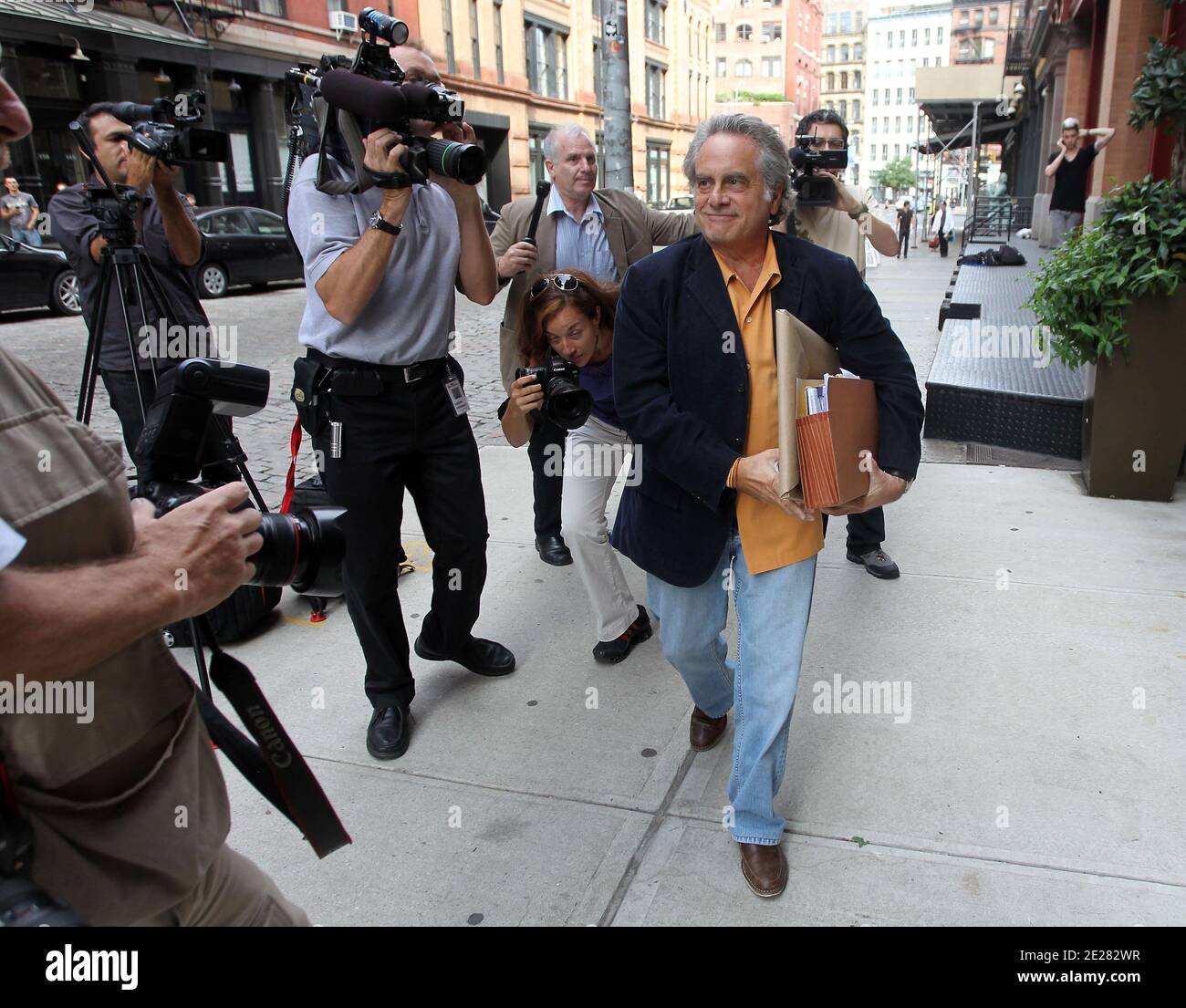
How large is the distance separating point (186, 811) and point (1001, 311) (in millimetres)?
9391

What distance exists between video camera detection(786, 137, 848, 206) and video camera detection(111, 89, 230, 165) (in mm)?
2399

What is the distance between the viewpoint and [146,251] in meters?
4.13

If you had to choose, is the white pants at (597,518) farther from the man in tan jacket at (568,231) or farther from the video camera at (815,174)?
the video camera at (815,174)

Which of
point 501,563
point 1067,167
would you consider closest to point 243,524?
point 501,563

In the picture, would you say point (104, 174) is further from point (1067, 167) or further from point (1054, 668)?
point (1067, 167)

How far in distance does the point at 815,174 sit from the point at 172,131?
8.81 ft

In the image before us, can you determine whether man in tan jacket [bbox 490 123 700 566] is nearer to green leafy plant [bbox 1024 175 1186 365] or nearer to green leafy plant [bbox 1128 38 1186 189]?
green leafy plant [bbox 1024 175 1186 365]

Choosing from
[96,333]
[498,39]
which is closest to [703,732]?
[96,333]

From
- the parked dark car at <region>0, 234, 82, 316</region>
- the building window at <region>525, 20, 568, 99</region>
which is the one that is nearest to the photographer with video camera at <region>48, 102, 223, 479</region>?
the parked dark car at <region>0, 234, 82, 316</region>

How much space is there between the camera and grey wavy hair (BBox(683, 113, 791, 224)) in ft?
8.08

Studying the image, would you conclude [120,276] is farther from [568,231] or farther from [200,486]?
[200,486]
